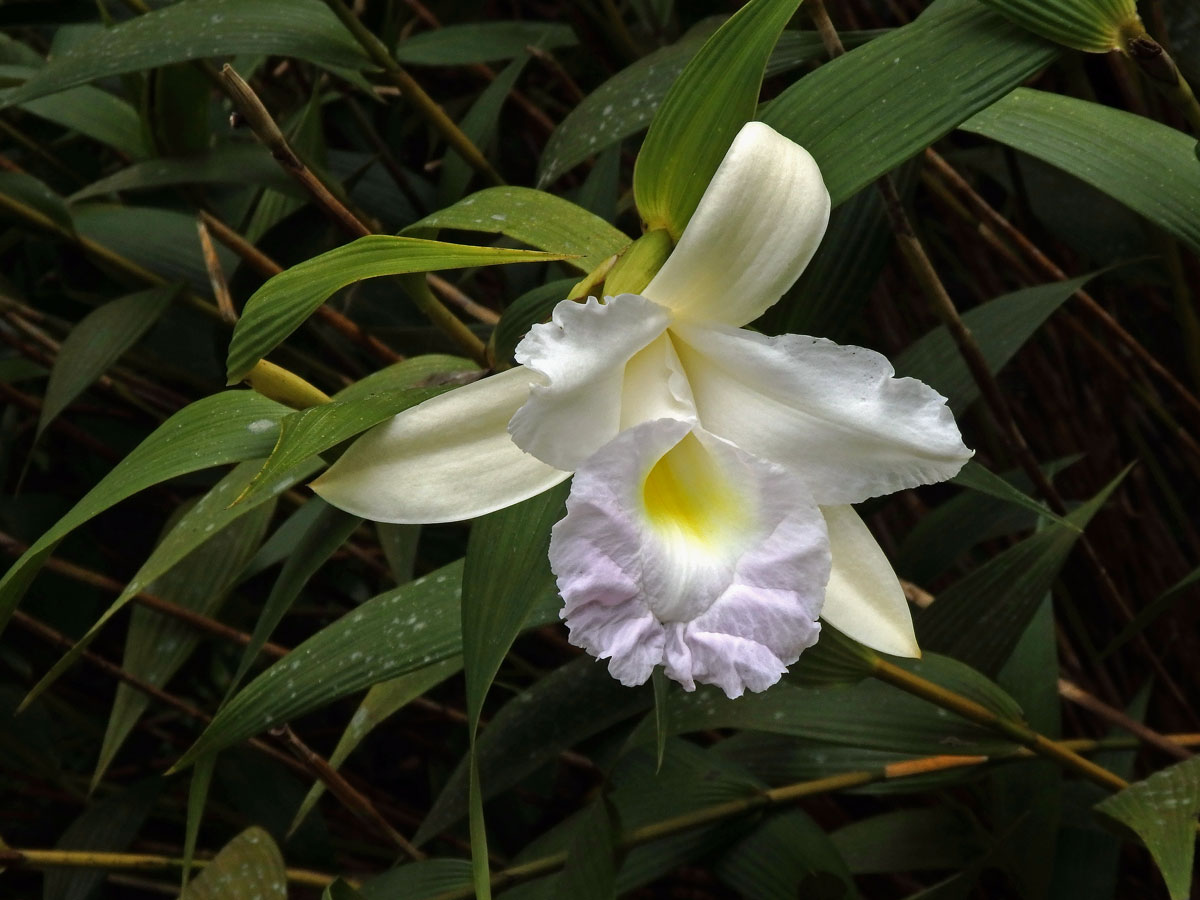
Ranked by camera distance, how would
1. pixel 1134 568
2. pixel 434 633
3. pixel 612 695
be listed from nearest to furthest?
pixel 434 633, pixel 612 695, pixel 1134 568

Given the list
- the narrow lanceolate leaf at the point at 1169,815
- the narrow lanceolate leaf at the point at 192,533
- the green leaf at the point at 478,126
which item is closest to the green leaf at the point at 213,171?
the green leaf at the point at 478,126

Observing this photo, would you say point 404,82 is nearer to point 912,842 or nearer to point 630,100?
point 630,100

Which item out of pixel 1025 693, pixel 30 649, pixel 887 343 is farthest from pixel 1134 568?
pixel 30 649

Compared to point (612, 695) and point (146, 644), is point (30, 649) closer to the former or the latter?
point (146, 644)

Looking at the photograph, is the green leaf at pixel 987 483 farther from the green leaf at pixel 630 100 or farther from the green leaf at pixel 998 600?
the green leaf at pixel 630 100

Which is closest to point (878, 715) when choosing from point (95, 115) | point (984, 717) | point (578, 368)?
point (984, 717)

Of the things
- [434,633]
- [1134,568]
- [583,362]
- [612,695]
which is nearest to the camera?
[583,362]

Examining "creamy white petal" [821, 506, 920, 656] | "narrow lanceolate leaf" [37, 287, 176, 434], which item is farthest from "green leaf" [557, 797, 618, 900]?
"narrow lanceolate leaf" [37, 287, 176, 434]
